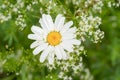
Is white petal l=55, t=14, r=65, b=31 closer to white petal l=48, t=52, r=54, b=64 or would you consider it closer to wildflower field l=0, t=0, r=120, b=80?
wildflower field l=0, t=0, r=120, b=80

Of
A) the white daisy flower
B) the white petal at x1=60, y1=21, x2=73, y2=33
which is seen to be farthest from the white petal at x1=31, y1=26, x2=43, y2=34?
the white petal at x1=60, y1=21, x2=73, y2=33

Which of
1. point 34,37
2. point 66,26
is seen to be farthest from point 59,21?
point 34,37

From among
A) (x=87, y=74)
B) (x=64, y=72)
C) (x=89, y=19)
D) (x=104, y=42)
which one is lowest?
(x=64, y=72)

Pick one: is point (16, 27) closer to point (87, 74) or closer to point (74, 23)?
point (74, 23)

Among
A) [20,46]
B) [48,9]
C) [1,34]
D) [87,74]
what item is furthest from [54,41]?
[87,74]

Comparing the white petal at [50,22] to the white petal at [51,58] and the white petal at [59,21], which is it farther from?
the white petal at [51,58]

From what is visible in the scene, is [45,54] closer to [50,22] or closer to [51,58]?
[51,58]

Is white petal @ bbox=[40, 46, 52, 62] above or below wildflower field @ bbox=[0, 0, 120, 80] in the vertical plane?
below

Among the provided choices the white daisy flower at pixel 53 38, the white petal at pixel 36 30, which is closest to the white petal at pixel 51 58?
the white daisy flower at pixel 53 38

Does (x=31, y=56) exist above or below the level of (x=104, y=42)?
below
